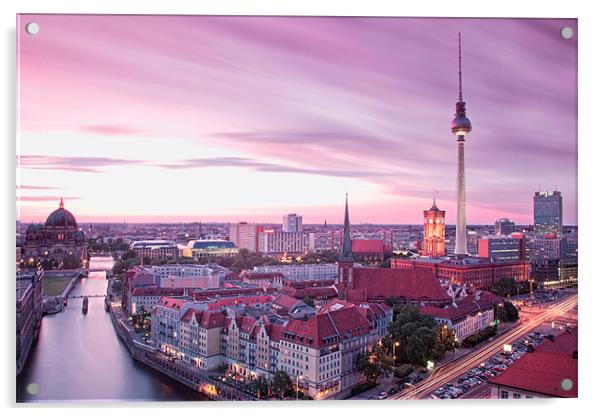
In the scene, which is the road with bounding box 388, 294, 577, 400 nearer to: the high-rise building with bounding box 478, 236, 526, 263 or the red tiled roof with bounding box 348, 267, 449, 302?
the high-rise building with bounding box 478, 236, 526, 263

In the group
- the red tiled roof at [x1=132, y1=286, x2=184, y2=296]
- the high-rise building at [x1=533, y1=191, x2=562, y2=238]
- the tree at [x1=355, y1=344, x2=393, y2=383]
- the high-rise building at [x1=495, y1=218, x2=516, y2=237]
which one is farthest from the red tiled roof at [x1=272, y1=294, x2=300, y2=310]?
the high-rise building at [x1=533, y1=191, x2=562, y2=238]

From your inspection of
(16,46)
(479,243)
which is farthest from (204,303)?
(479,243)

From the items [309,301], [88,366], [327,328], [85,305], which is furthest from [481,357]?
[85,305]

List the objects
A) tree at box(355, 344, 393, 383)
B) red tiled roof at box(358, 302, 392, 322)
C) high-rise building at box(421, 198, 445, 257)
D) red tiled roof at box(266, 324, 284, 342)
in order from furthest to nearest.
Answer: high-rise building at box(421, 198, 445, 257)
red tiled roof at box(358, 302, 392, 322)
red tiled roof at box(266, 324, 284, 342)
tree at box(355, 344, 393, 383)

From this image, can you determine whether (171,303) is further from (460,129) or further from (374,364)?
(460,129)

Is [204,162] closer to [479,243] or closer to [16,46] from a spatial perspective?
[16,46]

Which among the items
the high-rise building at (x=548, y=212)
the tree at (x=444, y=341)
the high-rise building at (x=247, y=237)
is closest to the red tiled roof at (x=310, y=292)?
the high-rise building at (x=247, y=237)

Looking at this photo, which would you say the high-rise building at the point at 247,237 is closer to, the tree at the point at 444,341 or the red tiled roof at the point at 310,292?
the red tiled roof at the point at 310,292
